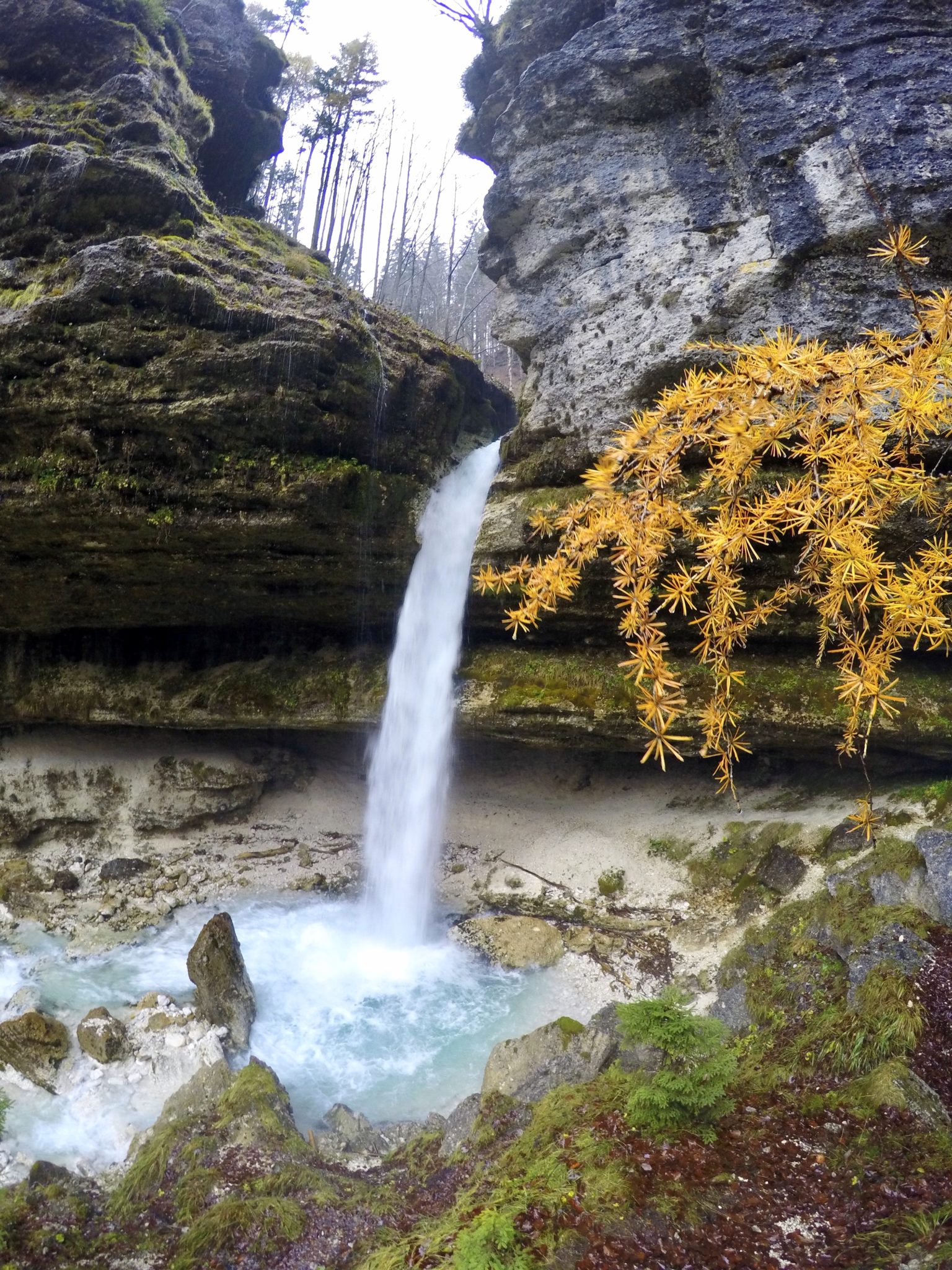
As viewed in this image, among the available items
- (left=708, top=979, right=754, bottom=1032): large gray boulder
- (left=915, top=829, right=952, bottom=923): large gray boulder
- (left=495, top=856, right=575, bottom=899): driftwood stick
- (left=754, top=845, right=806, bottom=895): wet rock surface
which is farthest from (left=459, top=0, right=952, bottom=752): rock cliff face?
(left=708, top=979, right=754, bottom=1032): large gray boulder

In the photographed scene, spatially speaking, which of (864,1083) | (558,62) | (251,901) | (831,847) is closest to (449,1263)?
(864,1083)

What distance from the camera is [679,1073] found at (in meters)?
4.07

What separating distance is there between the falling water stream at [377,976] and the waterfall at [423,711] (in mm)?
19

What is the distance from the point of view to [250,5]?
20.9 meters

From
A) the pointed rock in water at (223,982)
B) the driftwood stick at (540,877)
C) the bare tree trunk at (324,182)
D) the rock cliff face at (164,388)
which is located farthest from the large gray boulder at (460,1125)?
the bare tree trunk at (324,182)

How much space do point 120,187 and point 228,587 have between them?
15.2 ft

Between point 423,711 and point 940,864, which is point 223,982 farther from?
point 940,864

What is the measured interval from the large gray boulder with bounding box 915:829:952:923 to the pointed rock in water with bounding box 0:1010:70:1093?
7.39 m

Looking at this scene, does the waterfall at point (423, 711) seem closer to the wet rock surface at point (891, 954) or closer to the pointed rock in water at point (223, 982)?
the pointed rock in water at point (223, 982)

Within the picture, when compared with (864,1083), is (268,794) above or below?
below

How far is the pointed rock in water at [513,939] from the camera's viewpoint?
796 cm

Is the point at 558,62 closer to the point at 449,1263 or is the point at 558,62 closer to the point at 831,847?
the point at 831,847

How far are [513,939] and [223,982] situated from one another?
3.26m

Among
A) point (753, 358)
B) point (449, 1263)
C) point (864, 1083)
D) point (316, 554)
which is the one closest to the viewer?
point (753, 358)
